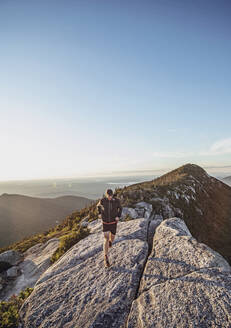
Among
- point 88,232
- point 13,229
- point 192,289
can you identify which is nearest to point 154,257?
point 192,289

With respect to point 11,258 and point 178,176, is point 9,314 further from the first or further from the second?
point 178,176

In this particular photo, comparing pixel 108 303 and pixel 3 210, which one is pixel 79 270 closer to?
pixel 108 303

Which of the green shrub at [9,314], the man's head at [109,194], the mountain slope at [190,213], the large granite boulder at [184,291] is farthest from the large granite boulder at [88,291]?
the mountain slope at [190,213]

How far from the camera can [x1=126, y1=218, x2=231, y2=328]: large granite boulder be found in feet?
14.2

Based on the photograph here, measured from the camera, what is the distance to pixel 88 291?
5.93m

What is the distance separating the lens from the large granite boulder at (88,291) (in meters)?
5.06

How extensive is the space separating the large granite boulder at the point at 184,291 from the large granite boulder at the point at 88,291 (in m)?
0.45

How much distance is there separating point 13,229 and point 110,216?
3630 inches

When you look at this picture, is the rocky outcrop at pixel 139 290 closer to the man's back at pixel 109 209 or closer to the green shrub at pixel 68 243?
the man's back at pixel 109 209

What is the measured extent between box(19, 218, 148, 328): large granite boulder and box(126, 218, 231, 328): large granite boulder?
1.46ft

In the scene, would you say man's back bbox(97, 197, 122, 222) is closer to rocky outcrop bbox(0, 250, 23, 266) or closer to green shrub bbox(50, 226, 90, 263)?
green shrub bbox(50, 226, 90, 263)

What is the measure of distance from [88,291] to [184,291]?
339 cm

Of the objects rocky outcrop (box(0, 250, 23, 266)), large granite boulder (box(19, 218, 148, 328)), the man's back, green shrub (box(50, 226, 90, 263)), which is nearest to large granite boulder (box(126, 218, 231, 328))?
large granite boulder (box(19, 218, 148, 328))

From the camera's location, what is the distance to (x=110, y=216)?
24.3 feet
